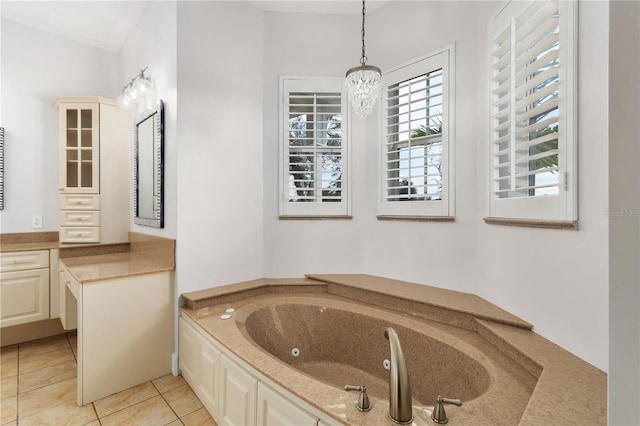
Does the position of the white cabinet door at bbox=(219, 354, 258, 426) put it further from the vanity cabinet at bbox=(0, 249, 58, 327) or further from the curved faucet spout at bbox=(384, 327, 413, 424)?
the vanity cabinet at bbox=(0, 249, 58, 327)

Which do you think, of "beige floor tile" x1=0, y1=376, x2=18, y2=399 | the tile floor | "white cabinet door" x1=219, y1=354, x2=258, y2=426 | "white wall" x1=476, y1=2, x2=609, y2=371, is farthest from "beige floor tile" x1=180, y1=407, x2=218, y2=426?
"white wall" x1=476, y1=2, x2=609, y2=371

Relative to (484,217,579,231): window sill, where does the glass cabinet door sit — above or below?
above

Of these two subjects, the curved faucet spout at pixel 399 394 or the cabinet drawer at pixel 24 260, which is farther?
the cabinet drawer at pixel 24 260

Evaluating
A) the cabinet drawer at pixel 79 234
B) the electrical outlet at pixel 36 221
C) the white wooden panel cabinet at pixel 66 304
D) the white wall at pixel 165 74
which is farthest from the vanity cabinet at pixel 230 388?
the electrical outlet at pixel 36 221

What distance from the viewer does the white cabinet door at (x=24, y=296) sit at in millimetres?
2551

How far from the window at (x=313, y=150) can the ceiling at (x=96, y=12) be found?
598 mm

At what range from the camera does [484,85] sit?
6.57 feet

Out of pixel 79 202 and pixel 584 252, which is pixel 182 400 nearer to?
pixel 79 202

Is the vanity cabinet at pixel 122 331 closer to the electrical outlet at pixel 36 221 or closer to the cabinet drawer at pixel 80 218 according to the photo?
the cabinet drawer at pixel 80 218

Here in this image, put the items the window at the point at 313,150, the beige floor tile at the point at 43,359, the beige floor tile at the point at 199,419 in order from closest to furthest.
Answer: the beige floor tile at the point at 199,419
the beige floor tile at the point at 43,359
the window at the point at 313,150

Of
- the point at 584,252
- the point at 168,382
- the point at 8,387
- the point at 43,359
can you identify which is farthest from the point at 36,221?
the point at 584,252

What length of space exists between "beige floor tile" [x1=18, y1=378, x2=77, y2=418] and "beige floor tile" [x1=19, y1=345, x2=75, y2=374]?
16.0 inches

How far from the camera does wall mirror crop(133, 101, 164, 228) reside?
2389mm

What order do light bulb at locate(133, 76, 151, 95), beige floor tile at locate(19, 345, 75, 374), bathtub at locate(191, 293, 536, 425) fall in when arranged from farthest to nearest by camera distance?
light bulb at locate(133, 76, 151, 95) < beige floor tile at locate(19, 345, 75, 374) < bathtub at locate(191, 293, 536, 425)
